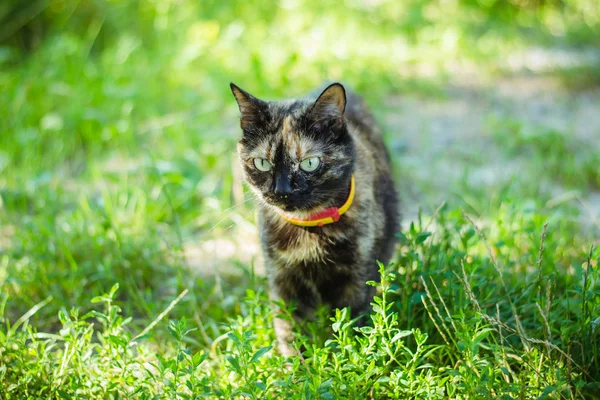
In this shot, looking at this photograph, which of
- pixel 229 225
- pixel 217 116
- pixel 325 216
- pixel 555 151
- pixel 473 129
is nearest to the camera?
pixel 325 216

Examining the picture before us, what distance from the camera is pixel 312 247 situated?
7.32ft

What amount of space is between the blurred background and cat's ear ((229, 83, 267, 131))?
16.9 inches

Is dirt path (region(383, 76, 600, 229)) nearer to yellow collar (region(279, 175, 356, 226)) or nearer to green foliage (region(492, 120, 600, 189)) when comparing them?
green foliage (region(492, 120, 600, 189))

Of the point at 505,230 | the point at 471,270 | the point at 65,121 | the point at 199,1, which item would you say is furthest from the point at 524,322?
the point at 199,1

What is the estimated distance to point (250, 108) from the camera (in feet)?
7.30

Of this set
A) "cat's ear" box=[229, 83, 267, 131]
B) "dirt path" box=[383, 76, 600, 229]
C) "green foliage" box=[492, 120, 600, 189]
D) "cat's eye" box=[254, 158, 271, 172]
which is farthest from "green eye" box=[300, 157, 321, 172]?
"green foliage" box=[492, 120, 600, 189]

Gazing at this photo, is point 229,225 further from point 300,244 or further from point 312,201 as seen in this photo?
point 312,201

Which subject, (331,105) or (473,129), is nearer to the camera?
(331,105)

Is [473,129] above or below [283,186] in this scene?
below

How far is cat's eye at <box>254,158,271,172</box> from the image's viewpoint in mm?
2170

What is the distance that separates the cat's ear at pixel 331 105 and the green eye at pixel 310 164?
0.57 feet

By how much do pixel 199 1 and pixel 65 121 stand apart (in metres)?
2.66

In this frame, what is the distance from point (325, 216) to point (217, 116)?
108 inches

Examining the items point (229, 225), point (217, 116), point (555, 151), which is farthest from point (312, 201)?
point (217, 116)
